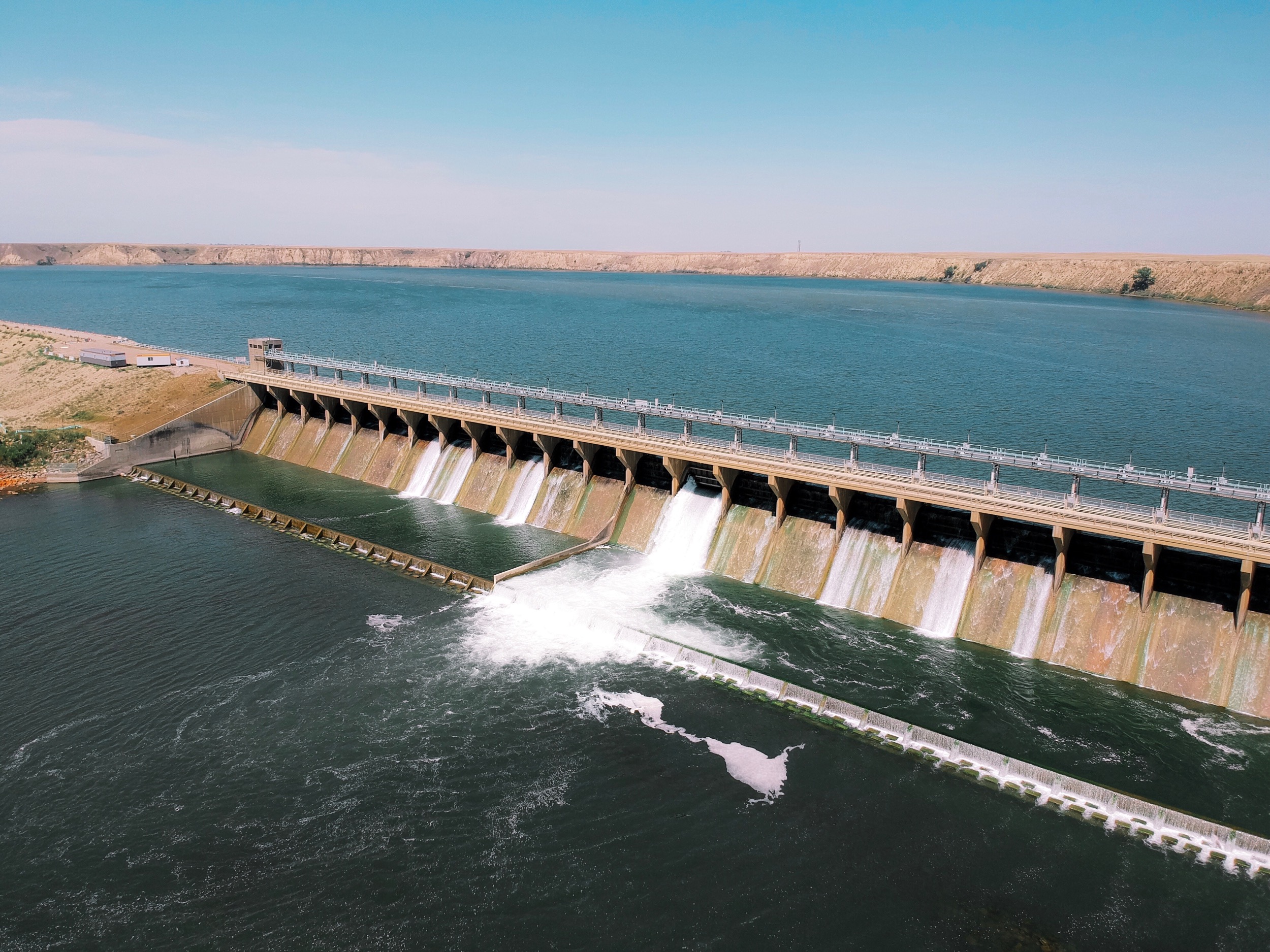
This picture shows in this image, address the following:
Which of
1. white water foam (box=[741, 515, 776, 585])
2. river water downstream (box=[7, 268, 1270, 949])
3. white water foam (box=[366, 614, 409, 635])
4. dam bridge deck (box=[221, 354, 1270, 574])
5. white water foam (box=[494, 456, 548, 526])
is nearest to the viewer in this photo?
river water downstream (box=[7, 268, 1270, 949])

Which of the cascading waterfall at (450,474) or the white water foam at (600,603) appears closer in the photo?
the white water foam at (600,603)

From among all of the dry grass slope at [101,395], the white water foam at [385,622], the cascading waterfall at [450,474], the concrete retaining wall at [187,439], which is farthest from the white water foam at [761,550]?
the dry grass slope at [101,395]

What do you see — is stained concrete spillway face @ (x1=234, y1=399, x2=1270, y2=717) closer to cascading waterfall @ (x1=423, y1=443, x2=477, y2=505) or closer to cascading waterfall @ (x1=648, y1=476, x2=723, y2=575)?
cascading waterfall @ (x1=423, y1=443, x2=477, y2=505)

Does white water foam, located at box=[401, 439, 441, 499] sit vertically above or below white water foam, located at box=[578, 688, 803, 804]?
A: above

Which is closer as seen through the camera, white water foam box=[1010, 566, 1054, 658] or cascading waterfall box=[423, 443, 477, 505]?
white water foam box=[1010, 566, 1054, 658]

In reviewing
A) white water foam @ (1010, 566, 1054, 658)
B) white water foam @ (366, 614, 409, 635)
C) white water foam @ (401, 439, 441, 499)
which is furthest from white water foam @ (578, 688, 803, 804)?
white water foam @ (401, 439, 441, 499)

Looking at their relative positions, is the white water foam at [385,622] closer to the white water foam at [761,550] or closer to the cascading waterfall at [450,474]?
the white water foam at [761,550]

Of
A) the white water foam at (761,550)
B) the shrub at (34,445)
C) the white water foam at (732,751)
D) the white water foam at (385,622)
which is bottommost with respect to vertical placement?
the shrub at (34,445)

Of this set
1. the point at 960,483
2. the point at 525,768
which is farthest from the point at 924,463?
the point at 525,768
